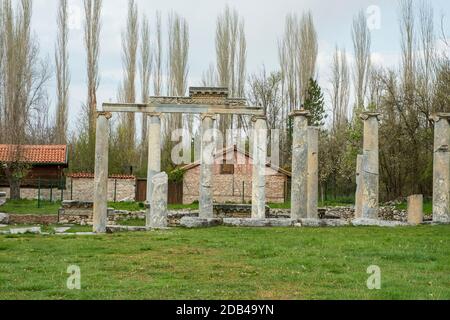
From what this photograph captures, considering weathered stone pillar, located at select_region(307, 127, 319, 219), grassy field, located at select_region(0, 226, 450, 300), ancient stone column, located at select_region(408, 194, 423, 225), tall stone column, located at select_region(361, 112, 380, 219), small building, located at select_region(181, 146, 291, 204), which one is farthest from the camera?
small building, located at select_region(181, 146, 291, 204)

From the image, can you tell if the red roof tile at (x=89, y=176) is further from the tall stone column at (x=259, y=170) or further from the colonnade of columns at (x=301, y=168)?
the tall stone column at (x=259, y=170)

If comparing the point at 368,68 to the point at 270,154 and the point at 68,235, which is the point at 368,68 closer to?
the point at 270,154

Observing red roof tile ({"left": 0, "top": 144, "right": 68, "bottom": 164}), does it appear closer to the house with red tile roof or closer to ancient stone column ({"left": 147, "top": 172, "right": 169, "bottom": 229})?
the house with red tile roof

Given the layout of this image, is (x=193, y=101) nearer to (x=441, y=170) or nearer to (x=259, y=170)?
(x=259, y=170)

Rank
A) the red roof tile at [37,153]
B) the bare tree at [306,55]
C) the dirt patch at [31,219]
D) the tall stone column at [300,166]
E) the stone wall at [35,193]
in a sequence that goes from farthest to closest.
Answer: the bare tree at [306,55]
the stone wall at [35,193]
the red roof tile at [37,153]
the dirt patch at [31,219]
the tall stone column at [300,166]

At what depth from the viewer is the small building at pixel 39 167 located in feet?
138

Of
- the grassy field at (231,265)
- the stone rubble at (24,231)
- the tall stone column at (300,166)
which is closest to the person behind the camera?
the grassy field at (231,265)

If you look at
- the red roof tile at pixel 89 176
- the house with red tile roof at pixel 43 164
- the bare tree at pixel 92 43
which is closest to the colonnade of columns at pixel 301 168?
the red roof tile at pixel 89 176

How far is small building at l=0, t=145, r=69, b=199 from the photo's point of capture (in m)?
41.9

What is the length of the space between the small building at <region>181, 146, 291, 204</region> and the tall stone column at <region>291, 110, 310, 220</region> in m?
21.6

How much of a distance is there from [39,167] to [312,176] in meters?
24.8

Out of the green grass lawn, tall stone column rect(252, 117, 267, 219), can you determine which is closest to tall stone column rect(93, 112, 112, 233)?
tall stone column rect(252, 117, 267, 219)

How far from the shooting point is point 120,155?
4738 cm

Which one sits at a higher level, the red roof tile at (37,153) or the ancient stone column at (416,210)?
the red roof tile at (37,153)
